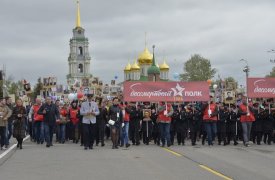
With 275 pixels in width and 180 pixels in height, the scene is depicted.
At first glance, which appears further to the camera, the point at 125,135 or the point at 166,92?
the point at 166,92

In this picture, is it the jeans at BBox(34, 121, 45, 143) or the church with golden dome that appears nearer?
the jeans at BBox(34, 121, 45, 143)

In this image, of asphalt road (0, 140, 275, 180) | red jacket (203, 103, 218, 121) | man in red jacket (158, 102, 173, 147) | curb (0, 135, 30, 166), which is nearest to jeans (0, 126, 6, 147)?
curb (0, 135, 30, 166)

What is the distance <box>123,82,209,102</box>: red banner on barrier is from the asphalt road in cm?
409

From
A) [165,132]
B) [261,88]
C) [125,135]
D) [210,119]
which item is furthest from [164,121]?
[261,88]

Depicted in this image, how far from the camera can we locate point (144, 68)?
121 m

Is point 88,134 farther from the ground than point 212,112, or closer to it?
closer to it

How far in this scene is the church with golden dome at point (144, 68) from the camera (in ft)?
380

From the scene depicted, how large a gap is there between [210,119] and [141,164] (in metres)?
7.56

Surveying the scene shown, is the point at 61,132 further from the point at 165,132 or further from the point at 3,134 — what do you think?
the point at 165,132

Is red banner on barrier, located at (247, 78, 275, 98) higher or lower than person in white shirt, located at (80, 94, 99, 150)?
higher

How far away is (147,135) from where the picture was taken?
22266 millimetres

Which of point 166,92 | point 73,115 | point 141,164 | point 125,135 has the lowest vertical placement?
point 141,164

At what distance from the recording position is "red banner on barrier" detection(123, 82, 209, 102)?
919 inches

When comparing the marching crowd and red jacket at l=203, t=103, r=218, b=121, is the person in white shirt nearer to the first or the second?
the marching crowd
